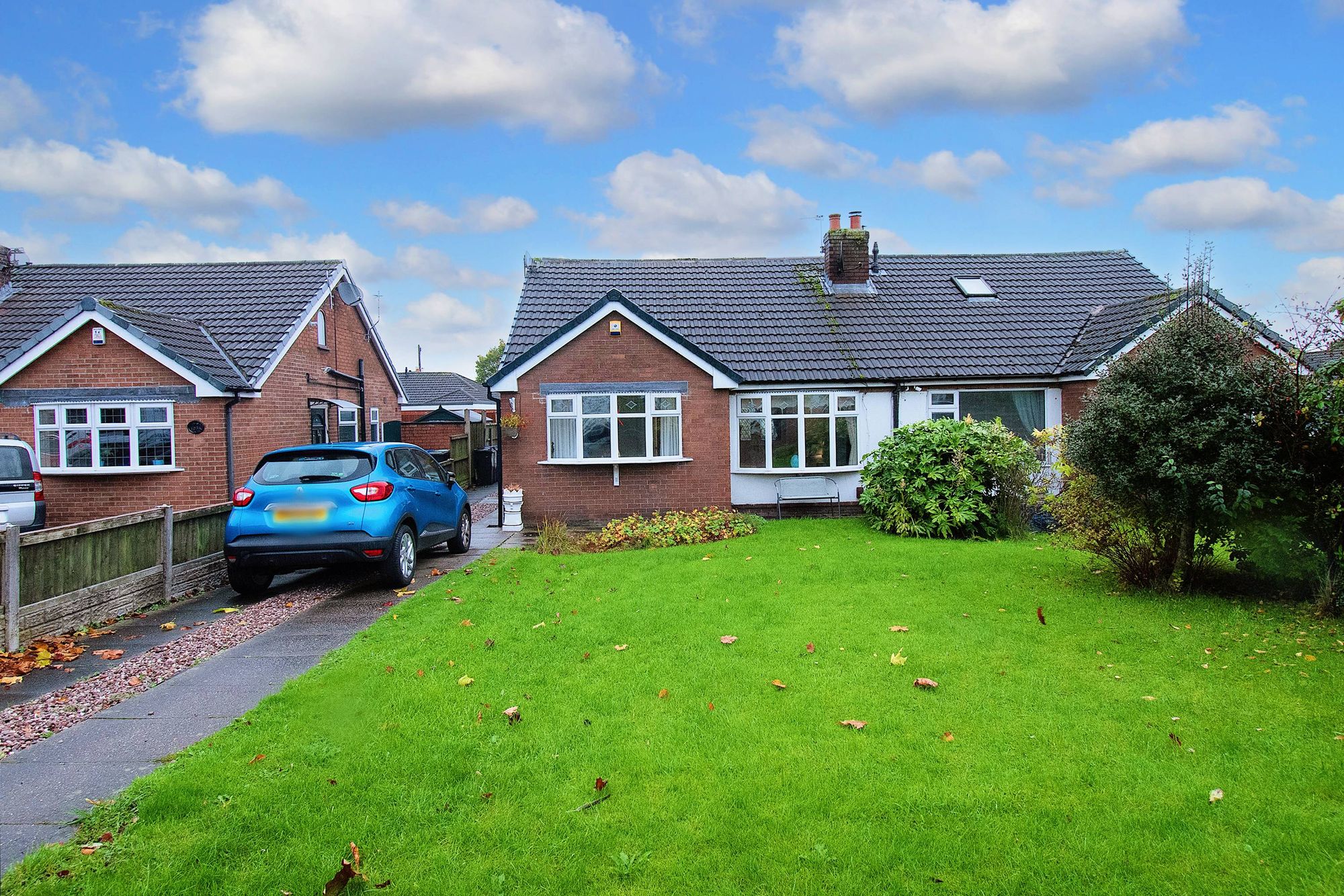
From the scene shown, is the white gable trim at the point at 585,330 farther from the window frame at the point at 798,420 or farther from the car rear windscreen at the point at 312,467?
the car rear windscreen at the point at 312,467

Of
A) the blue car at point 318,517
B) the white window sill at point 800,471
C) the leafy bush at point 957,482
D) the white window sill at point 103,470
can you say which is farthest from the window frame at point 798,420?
the white window sill at point 103,470

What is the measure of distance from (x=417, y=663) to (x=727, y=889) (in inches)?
151

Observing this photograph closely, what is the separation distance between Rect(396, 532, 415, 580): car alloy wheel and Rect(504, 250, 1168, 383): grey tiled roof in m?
6.63

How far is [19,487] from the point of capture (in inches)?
500

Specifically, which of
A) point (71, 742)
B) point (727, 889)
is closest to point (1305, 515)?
point (727, 889)

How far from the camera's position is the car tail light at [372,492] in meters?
9.73

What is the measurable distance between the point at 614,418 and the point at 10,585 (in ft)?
32.4

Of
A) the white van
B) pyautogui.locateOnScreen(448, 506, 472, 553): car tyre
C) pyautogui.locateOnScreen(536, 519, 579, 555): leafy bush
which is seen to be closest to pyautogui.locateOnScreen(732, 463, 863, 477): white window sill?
pyautogui.locateOnScreen(536, 519, 579, 555): leafy bush

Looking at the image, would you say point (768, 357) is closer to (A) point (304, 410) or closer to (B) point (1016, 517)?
(B) point (1016, 517)

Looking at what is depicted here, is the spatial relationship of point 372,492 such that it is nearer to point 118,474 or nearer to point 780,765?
point 780,765

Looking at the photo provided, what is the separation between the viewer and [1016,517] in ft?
43.8

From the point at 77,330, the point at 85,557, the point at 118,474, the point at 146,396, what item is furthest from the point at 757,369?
the point at 77,330

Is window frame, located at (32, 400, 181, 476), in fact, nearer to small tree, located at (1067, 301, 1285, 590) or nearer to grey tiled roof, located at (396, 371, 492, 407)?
small tree, located at (1067, 301, 1285, 590)

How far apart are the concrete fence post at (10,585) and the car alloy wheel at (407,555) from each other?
360 cm
